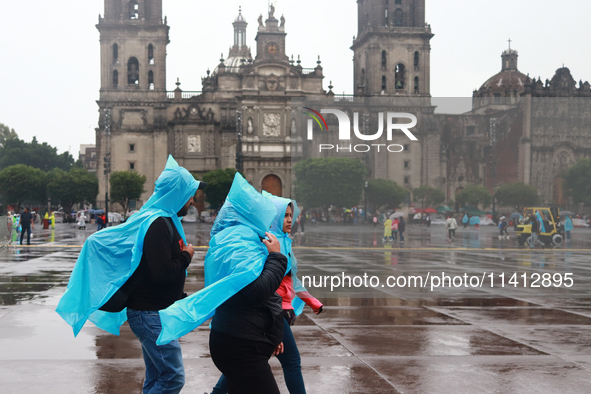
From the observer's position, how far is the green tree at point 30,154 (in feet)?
315

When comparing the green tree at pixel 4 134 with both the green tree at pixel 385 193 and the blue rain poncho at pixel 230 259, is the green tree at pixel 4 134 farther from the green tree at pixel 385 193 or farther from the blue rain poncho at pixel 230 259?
the blue rain poncho at pixel 230 259

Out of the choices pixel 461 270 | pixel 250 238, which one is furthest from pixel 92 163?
pixel 250 238

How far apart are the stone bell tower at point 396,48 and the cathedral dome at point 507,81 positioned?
26.5 metres

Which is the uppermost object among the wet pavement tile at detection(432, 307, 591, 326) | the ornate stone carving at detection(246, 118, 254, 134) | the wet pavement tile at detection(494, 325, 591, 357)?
the ornate stone carving at detection(246, 118, 254, 134)

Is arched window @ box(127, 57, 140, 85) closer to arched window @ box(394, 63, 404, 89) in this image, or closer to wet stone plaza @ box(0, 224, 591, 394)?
arched window @ box(394, 63, 404, 89)

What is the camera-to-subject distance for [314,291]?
1212 cm

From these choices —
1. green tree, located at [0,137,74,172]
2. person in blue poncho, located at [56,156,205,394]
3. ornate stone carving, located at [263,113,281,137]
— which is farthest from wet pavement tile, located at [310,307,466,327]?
green tree, located at [0,137,74,172]

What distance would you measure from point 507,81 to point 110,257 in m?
99.8

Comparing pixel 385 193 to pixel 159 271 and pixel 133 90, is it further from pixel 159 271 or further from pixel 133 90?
pixel 133 90

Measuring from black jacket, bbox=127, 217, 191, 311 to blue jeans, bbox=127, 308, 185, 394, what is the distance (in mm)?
66

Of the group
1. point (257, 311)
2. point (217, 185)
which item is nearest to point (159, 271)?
point (257, 311)

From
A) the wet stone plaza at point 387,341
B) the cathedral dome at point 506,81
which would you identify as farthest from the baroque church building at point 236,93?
the wet stone plaza at point 387,341

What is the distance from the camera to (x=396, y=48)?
7231 centimetres

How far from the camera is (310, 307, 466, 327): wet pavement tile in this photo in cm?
Answer: 879
